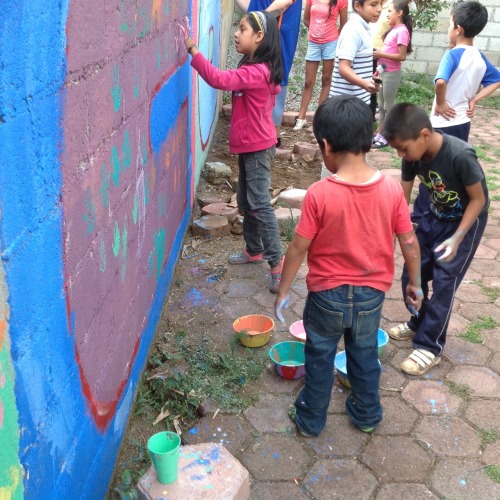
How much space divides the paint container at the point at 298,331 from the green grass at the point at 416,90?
6.55 metres

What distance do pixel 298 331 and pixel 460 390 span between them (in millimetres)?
896

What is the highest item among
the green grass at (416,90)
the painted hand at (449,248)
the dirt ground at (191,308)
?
the painted hand at (449,248)

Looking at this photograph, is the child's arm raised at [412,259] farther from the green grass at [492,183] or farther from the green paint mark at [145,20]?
the green grass at [492,183]

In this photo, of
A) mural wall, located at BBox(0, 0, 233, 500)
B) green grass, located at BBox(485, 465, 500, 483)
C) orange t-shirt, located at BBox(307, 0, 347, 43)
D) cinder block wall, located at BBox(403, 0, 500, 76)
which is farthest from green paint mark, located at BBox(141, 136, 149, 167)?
cinder block wall, located at BBox(403, 0, 500, 76)

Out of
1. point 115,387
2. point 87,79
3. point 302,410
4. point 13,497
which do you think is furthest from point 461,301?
point 13,497

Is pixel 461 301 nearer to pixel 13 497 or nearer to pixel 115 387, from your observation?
pixel 115 387

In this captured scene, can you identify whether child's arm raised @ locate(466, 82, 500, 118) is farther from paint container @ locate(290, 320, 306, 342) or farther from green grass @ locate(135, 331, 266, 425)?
green grass @ locate(135, 331, 266, 425)

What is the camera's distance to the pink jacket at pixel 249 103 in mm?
3240

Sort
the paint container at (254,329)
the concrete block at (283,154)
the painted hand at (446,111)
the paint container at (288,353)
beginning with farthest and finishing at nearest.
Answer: the concrete block at (283,154) < the painted hand at (446,111) < the paint container at (254,329) < the paint container at (288,353)

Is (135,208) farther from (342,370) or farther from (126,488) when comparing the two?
(342,370)

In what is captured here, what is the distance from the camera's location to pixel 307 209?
213 centimetres

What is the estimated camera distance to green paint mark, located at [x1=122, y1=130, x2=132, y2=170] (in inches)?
85.2

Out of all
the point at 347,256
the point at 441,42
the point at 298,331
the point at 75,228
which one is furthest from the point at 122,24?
the point at 441,42

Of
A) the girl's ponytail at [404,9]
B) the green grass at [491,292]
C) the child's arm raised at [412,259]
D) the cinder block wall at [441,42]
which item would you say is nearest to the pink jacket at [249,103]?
the child's arm raised at [412,259]
